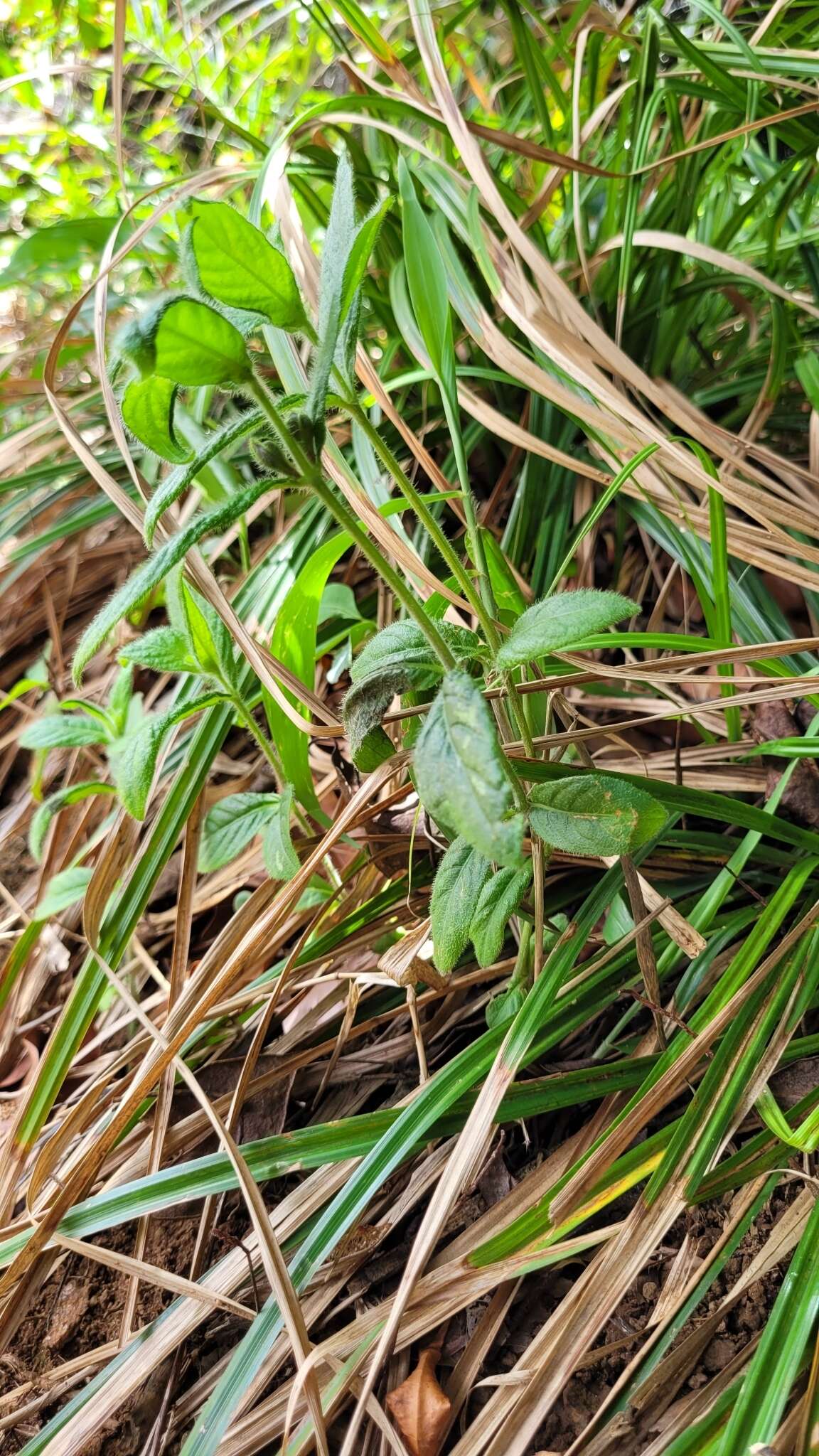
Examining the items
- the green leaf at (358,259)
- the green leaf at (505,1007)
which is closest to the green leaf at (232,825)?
the green leaf at (505,1007)

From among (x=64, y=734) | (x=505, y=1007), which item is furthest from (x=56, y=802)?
(x=505, y=1007)

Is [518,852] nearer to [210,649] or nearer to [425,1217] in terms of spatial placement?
[425,1217]

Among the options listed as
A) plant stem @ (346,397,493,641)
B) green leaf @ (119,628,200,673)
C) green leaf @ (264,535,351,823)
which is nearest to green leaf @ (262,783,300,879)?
green leaf @ (264,535,351,823)

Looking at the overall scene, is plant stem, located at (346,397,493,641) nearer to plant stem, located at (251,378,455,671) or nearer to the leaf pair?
plant stem, located at (251,378,455,671)

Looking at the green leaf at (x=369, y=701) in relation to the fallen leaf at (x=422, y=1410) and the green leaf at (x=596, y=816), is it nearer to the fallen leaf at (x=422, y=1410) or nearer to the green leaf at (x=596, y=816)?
the green leaf at (x=596, y=816)

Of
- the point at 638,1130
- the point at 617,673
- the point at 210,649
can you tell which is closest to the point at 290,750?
the point at 210,649
